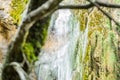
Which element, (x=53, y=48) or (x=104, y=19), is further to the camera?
(x=104, y=19)

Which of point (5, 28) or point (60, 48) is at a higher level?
point (5, 28)

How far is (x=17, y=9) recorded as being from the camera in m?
4.08

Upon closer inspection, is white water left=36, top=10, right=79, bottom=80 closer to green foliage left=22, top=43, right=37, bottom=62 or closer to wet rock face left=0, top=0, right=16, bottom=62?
wet rock face left=0, top=0, right=16, bottom=62

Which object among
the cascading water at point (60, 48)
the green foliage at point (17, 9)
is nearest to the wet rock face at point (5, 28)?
the green foliage at point (17, 9)

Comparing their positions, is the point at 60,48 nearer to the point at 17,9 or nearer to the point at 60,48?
the point at 60,48

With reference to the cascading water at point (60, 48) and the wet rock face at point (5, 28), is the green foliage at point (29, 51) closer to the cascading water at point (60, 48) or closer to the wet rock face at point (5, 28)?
the cascading water at point (60, 48)

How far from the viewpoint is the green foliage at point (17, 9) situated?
402cm

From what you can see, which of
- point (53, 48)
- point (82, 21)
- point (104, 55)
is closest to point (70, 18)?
point (82, 21)

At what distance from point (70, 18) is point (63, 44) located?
0.35m

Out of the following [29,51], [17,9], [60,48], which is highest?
[17,9]

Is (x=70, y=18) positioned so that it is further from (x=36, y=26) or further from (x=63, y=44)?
(x=36, y=26)

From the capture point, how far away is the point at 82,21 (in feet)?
13.8

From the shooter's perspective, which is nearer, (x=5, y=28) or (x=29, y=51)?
(x=29, y=51)

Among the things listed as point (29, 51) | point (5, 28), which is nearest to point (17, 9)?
point (5, 28)
